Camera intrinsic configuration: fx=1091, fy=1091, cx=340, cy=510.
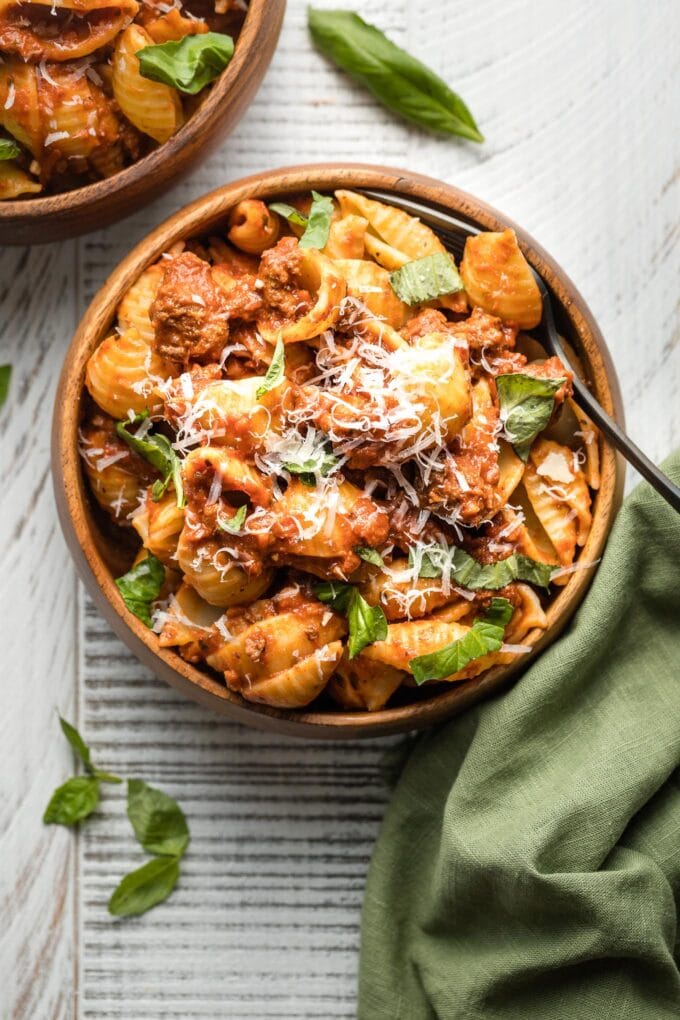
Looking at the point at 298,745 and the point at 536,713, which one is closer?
the point at 536,713

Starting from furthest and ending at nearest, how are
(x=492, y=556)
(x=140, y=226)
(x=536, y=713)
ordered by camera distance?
(x=140, y=226)
(x=536, y=713)
(x=492, y=556)

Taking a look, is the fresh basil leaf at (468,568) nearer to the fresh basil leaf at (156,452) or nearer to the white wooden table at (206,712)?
the fresh basil leaf at (156,452)

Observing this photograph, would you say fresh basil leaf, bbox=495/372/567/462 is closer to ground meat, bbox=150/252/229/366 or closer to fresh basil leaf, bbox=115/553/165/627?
ground meat, bbox=150/252/229/366

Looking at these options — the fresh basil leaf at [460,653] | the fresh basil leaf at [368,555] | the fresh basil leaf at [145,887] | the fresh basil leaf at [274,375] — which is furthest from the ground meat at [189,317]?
the fresh basil leaf at [145,887]

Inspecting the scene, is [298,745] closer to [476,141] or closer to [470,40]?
[476,141]

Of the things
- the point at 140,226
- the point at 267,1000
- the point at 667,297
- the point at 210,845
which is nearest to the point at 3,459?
the point at 140,226

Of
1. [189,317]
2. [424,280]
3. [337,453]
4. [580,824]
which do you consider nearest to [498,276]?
[424,280]
